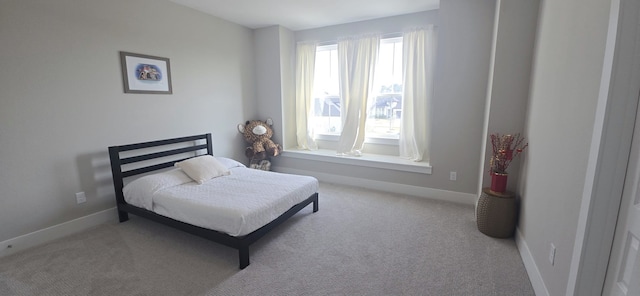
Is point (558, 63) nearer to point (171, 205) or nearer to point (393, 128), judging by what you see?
point (393, 128)

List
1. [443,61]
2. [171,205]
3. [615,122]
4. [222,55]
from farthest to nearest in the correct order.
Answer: [222,55]
[443,61]
[171,205]
[615,122]

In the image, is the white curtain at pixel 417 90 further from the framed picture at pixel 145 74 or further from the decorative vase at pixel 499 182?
the framed picture at pixel 145 74

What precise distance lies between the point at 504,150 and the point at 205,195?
280 cm

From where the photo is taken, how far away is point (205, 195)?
8.27 feet

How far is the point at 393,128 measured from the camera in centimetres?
420

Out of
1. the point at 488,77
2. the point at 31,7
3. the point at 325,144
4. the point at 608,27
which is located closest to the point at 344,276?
the point at 608,27

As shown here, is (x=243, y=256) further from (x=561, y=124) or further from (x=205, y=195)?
(x=561, y=124)

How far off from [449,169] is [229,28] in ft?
12.3

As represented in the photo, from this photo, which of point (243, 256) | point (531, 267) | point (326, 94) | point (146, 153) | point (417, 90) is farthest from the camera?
point (326, 94)

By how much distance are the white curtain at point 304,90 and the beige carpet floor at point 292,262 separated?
6.76 ft

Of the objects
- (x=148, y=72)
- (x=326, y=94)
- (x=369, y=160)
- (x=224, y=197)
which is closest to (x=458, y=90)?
(x=369, y=160)

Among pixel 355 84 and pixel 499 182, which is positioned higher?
pixel 355 84

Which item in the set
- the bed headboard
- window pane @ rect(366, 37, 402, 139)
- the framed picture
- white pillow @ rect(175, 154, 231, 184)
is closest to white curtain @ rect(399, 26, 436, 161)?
window pane @ rect(366, 37, 402, 139)

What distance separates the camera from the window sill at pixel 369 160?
3600mm
